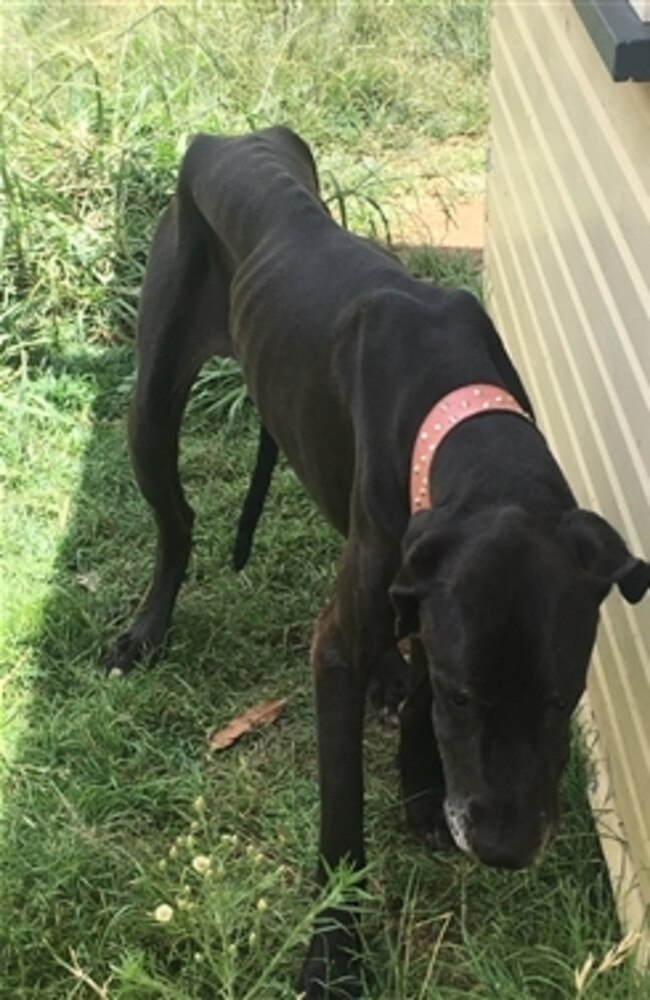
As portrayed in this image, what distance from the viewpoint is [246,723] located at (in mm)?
4074

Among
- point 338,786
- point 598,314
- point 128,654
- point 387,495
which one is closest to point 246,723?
point 128,654

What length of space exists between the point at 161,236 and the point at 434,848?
175cm

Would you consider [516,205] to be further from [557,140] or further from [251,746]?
[251,746]

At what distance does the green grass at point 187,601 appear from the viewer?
327cm

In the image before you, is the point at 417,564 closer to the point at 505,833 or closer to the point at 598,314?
the point at 505,833

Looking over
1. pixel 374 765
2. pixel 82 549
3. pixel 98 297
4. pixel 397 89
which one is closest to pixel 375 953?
pixel 374 765

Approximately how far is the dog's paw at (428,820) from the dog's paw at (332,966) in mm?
390

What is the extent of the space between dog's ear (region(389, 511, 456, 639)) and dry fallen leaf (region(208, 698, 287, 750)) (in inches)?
54.0

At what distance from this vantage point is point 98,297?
6047mm

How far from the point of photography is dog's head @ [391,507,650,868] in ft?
8.36

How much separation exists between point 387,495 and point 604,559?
54cm

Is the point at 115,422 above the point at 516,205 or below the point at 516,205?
below

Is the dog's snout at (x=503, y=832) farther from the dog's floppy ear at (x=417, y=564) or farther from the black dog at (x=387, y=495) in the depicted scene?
the dog's floppy ear at (x=417, y=564)

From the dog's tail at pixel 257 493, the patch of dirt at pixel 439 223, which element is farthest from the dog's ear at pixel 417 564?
the patch of dirt at pixel 439 223
